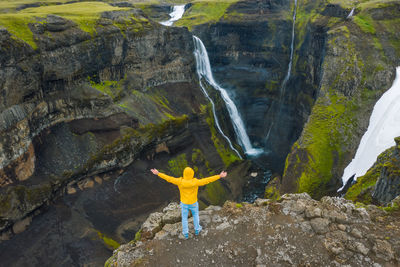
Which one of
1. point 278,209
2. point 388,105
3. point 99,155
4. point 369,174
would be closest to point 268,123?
point 388,105

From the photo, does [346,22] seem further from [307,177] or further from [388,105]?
[307,177]

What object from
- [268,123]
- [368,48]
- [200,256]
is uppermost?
[368,48]

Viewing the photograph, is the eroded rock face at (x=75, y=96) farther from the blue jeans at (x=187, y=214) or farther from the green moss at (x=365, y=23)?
the green moss at (x=365, y=23)

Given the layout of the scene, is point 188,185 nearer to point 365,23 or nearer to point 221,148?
point 221,148

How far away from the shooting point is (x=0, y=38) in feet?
77.9

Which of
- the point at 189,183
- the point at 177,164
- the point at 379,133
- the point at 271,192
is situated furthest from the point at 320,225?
the point at 177,164

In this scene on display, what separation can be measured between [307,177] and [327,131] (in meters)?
6.78

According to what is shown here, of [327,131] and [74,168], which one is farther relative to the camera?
[327,131]

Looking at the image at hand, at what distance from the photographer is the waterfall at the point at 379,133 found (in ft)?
96.8

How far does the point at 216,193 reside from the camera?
3472 cm

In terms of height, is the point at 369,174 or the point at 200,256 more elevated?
the point at 200,256

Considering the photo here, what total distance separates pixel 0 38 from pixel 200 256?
81.0 ft

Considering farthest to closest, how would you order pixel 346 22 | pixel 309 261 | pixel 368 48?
pixel 346 22 < pixel 368 48 < pixel 309 261

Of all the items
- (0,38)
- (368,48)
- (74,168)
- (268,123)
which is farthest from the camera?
(268,123)
